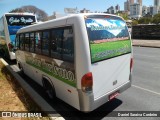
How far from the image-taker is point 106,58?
16.5ft

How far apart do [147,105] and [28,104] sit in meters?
3.48

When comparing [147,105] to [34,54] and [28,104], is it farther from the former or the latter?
[34,54]

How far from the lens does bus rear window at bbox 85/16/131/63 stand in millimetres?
4637

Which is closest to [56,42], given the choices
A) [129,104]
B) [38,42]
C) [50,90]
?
[38,42]

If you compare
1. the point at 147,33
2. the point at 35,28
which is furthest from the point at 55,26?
the point at 147,33

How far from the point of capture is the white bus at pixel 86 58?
14.9 feet

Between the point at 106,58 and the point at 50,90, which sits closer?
the point at 106,58

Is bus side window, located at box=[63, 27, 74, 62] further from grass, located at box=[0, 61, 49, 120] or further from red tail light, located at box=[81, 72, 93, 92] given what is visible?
grass, located at box=[0, 61, 49, 120]

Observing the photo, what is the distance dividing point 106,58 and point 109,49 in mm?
282

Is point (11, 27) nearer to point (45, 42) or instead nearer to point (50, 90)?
point (45, 42)

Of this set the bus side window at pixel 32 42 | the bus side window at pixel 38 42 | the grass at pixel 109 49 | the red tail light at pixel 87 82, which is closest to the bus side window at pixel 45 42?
the bus side window at pixel 38 42

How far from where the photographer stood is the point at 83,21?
178 inches

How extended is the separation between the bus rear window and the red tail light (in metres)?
0.36

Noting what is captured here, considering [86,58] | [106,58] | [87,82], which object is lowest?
[87,82]
